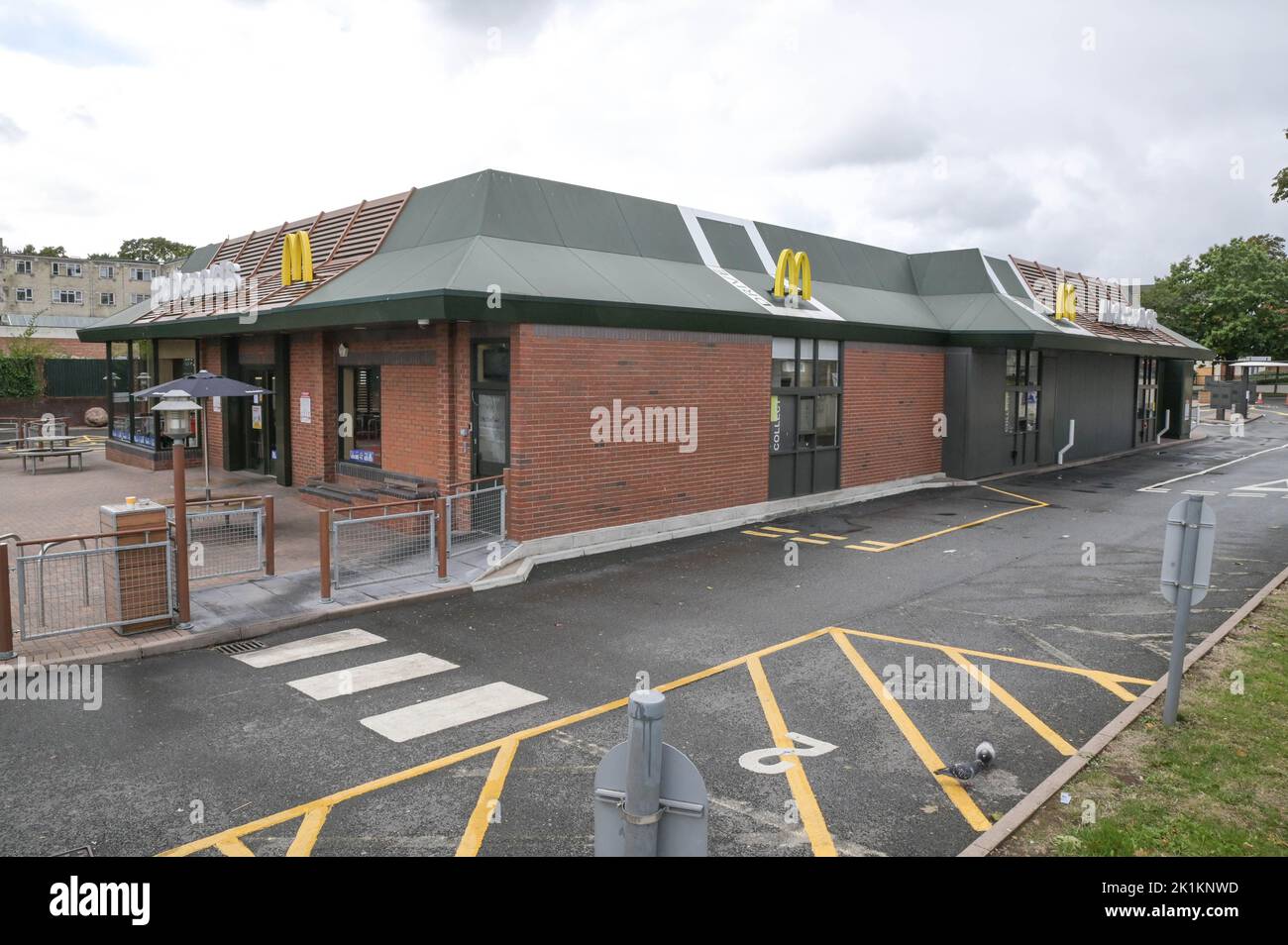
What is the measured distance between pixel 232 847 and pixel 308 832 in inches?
17.5

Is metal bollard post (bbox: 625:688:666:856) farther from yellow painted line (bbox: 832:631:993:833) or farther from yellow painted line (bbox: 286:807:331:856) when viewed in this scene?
yellow painted line (bbox: 832:631:993:833)

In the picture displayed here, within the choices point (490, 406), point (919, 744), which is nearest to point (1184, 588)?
point (919, 744)

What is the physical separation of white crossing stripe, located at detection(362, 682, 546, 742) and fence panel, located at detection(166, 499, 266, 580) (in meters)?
4.57

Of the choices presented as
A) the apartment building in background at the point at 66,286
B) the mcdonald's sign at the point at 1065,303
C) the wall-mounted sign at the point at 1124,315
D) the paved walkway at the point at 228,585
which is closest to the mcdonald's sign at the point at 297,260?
the paved walkway at the point at 228,585

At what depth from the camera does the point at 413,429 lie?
52.3 feet

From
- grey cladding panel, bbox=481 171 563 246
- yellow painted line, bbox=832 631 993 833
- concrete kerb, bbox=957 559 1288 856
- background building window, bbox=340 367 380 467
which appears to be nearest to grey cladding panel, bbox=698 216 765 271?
grey cladding panel, bbox=481 171 563 246

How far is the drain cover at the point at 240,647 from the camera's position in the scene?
9.55 metres

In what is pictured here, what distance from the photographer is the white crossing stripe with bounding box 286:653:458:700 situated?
27.7 ft

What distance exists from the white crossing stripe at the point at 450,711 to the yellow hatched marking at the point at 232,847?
68.1 inches

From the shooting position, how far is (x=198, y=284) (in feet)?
76.2

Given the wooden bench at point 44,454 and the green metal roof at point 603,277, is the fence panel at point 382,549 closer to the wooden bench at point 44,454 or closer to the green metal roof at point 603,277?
the green metal roof at point 603,277

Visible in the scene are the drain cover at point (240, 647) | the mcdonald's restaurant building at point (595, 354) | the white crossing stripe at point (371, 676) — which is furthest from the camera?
the mcdonald's restaurant building at point (595, 354)

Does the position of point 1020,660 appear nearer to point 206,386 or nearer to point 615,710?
point 615,710
